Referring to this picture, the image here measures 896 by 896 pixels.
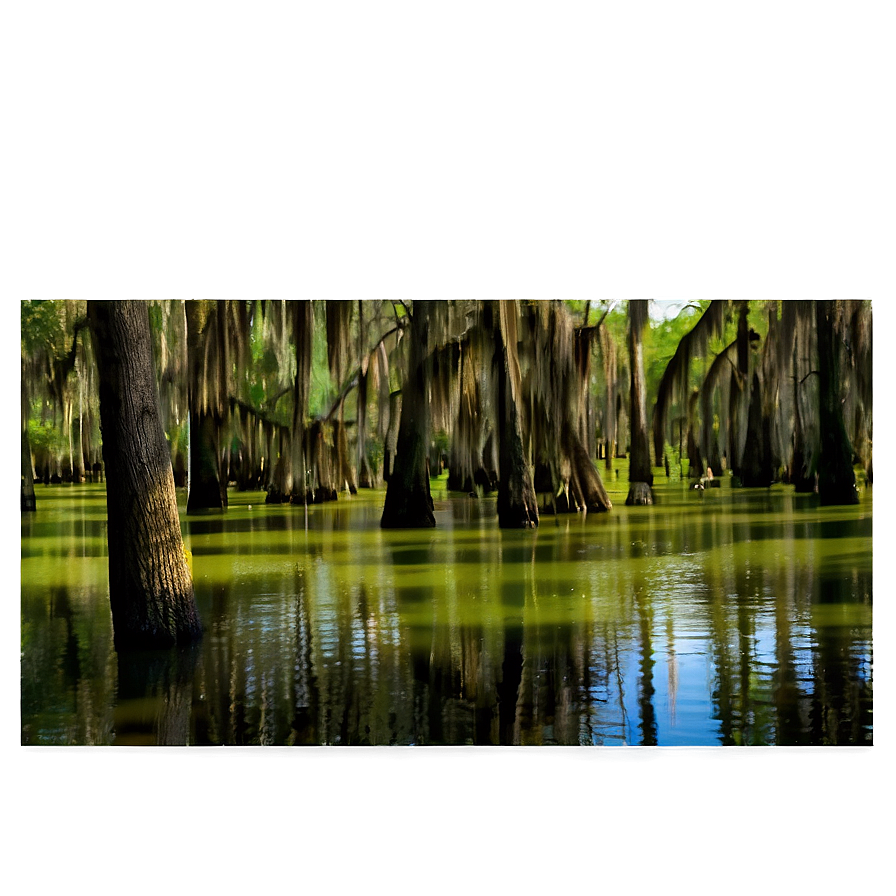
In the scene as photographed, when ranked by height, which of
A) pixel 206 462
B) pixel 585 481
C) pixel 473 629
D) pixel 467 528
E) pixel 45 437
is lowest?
pixel 473 629

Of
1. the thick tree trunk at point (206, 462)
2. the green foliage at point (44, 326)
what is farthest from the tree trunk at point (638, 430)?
the green foliage at point (44, 326)

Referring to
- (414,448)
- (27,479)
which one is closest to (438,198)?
(414,448)

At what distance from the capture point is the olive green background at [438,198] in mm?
3186

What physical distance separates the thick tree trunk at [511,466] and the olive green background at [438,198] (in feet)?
0.68

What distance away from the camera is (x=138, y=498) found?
3416 mm

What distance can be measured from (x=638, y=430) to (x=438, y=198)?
1.10m

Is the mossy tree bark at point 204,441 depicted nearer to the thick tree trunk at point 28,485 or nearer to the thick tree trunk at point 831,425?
the thick tree trunk at point 28,485

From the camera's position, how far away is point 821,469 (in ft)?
11.0

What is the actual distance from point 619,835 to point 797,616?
0.99 m

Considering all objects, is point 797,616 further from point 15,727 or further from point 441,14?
point 15,727

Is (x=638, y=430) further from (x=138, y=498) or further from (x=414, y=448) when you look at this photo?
(x=138, y=498)

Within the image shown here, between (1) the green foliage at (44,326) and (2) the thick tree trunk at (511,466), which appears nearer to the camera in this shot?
(1) the green foliage at (44,326)

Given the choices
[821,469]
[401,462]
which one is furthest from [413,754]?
[821,469]

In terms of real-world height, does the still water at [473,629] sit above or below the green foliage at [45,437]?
below
